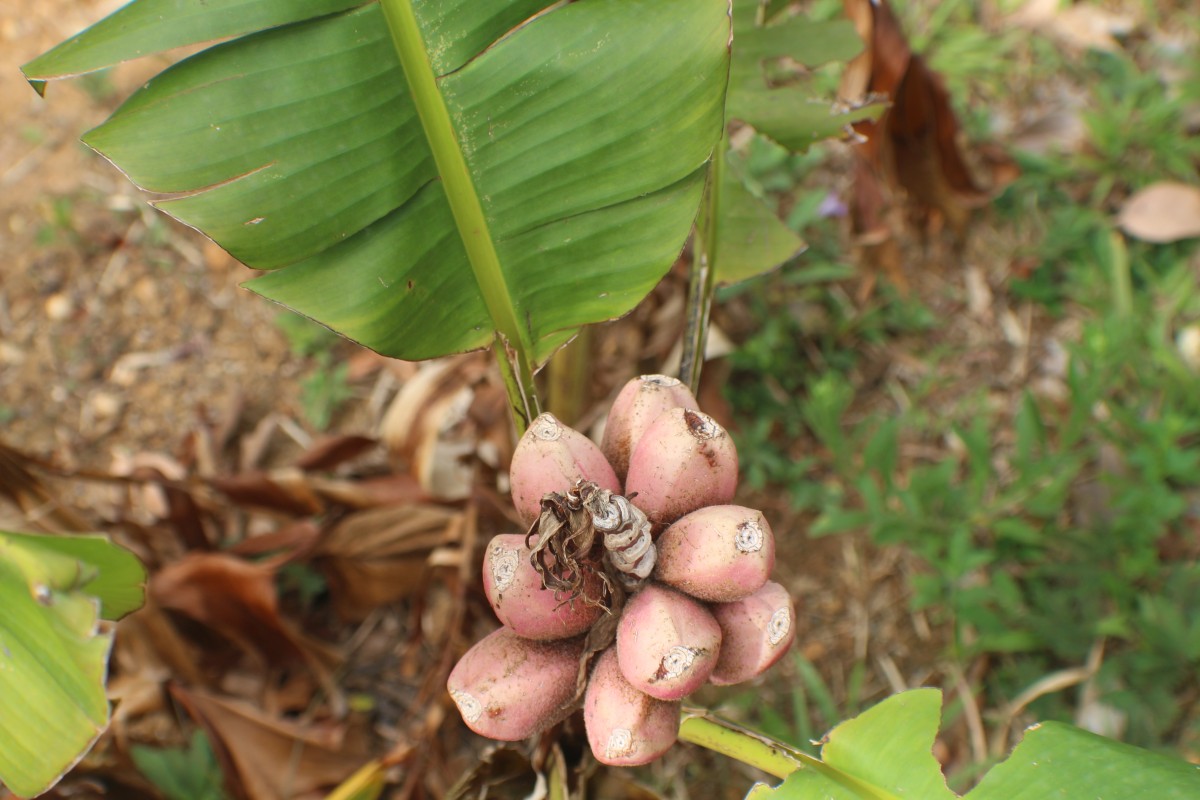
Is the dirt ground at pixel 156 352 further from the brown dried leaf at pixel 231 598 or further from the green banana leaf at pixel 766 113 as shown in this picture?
the green banana leaf at pixel 766 113

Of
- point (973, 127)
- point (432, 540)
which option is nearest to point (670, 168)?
point (432, 540)

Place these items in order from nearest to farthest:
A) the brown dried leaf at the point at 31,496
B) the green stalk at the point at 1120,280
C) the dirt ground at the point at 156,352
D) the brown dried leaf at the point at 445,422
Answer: the brown dried leaf at the point at 31,496, the brown dried leaf at the point at 445,422, the dirt ground at the point at 156,352, the green stalk at the point at 1120,280

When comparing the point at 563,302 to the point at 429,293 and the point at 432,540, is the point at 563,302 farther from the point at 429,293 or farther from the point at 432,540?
the point at 432,540

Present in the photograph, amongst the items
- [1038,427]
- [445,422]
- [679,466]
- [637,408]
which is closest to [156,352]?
[445,422]

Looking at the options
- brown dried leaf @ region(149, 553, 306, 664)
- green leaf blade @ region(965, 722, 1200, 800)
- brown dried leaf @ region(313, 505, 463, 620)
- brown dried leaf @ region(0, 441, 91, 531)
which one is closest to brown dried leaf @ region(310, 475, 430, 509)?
brown dried leaf @ region(313, 505, 463, 620)

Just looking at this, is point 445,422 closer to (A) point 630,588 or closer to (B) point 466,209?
(B) point 466,209

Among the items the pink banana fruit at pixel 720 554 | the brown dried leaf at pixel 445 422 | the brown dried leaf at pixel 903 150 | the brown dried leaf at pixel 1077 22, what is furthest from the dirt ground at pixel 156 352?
the pink banana fruit at pixel 720 554
